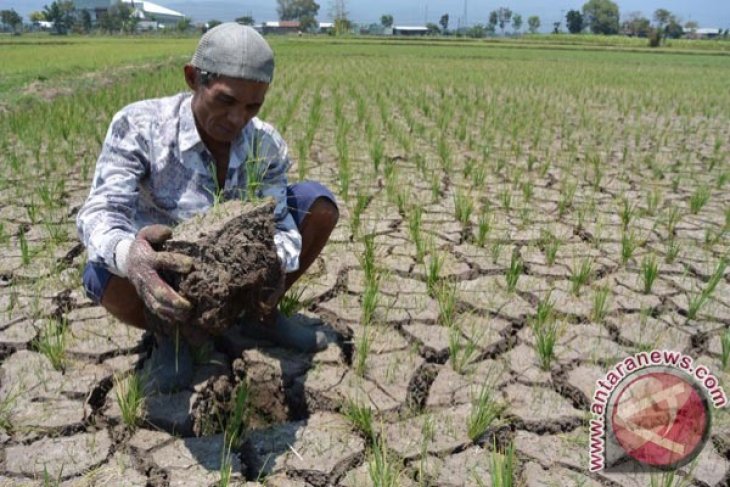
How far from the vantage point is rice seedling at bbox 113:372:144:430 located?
171cm

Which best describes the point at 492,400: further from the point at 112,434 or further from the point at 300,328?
the point at 112,434

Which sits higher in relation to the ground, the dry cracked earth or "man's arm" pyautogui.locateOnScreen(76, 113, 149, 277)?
"man's arm" pyautogui.locateOnScreen(76, 113, 149, 277)

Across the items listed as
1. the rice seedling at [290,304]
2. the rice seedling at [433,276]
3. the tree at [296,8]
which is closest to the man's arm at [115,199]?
the rice seedling at [290,304]

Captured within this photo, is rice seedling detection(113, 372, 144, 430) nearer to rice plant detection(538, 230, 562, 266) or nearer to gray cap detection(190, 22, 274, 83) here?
gray cap detection(190, 22, 274, 83)

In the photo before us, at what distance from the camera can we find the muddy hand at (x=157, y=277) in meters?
1.46

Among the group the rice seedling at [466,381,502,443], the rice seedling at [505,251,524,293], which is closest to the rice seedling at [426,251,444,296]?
the rice seedling at [505,251,524,293]

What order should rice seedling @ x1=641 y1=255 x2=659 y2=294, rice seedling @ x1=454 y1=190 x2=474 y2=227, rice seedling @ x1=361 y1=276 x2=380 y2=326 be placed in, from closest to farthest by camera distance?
rice seedling @ x1=361 y1=276 x2=380 y2=326 → rice seedling @ x1=641 y1=255 x2=659 y2=294 → rice seedling @ x1=454 y1=190 x2=474 y2=227

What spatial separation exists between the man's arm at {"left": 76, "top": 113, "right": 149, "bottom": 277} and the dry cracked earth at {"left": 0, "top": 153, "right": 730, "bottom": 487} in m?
0.46

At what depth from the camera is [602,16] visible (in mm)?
88438

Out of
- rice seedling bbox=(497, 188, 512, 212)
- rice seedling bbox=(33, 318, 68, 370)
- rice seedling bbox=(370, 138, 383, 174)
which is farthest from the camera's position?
rice seedling bbox=(370, 138, 383, 174)

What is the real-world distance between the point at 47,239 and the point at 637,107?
7401mm

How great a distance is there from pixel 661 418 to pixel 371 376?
0.82 meters

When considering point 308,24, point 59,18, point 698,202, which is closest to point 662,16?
point 308,24

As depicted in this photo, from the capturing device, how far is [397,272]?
9.03 ft
